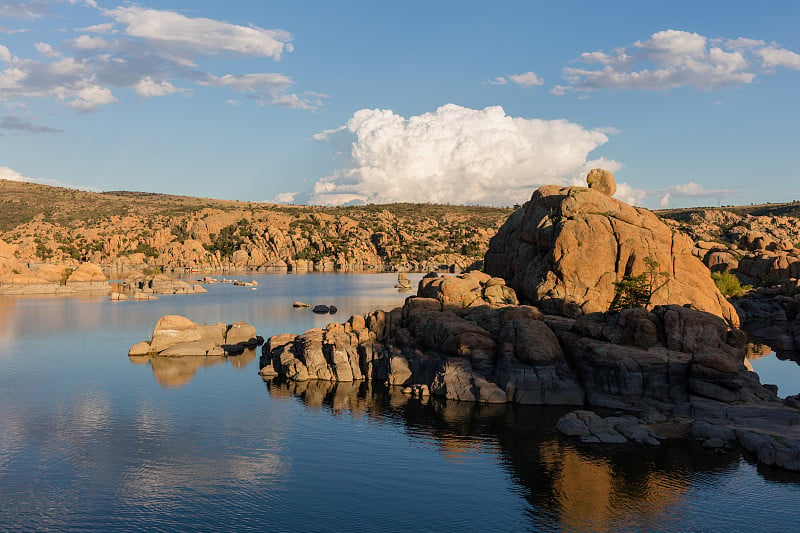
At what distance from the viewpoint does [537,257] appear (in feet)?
254

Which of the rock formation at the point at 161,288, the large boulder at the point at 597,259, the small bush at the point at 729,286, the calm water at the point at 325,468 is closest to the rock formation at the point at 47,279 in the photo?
the rock formation at the point at 161,288

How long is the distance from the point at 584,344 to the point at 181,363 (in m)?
42.6

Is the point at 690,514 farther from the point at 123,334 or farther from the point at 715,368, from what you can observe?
the point at 123,334

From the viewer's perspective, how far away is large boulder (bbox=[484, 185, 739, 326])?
6762 centimetres

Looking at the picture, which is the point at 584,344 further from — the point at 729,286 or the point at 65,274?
the point at 65,274

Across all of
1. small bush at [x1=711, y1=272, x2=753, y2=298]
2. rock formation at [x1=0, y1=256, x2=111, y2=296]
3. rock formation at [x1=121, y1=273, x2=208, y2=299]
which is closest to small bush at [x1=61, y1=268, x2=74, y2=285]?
rock formation at [x1=0, y1=256, x2=111, y2=296]

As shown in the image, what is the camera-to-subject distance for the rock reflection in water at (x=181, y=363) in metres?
64.1

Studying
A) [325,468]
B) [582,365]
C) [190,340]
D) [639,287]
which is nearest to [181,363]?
[190,340]

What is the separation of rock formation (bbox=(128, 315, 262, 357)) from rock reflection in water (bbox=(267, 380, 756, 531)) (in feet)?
74.8

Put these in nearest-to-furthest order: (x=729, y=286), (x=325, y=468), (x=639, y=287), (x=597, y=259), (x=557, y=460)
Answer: (x=325, y=468) → (x=557, y=460) → (x=639, y=287) → (x=597, y=259) → (x=729, y=286)

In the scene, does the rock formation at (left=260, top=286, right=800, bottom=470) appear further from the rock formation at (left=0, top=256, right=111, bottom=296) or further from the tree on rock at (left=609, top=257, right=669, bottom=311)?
the rock formation at (left=0, top=256, right=111, bottom=296)

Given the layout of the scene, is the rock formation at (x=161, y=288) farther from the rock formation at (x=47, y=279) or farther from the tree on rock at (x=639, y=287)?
the tree on rock at (x=639, y=287)

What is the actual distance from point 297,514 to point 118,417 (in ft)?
79.2

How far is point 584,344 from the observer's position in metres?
54.1
